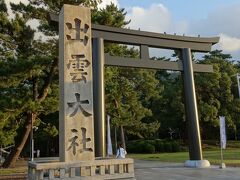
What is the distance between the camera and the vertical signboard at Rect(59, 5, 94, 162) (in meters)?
10.8

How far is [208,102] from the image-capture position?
160 ft

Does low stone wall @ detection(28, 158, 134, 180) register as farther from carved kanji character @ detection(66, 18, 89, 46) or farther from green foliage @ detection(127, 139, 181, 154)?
green foliage @ detection(127, 139, 181, 154)

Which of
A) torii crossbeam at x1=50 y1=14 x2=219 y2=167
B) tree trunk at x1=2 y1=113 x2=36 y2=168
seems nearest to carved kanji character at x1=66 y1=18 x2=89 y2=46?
torii crossbeam at x1=50 y1=14 x2=219 y2=167

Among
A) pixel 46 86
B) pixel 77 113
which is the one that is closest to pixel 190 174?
pixel 77 113

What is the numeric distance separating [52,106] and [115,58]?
632cm

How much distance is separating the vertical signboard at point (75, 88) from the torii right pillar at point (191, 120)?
9.02 m

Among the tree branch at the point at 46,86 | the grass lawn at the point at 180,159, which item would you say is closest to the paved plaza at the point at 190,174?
the grass lawn at the point at 180,159

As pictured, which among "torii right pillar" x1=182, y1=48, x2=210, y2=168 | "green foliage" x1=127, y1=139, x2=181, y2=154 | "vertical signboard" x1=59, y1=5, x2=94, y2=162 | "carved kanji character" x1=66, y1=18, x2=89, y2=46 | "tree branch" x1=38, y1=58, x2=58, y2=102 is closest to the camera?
"vertical signboard" x1=59, y1=5, x2=94, y2=162

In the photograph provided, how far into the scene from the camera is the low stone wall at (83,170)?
999 cm

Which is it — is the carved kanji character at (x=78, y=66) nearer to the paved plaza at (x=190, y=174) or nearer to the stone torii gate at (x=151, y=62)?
the stone torii gate at (x=151, y=62)

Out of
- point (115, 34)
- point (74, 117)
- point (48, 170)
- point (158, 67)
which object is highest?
point (115, 34)

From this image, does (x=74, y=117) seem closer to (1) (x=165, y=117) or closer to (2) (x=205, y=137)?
(1) (x=165, y=117)

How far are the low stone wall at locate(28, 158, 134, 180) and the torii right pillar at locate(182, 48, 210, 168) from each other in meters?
8.52

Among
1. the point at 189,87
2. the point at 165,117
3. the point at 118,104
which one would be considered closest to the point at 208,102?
the point at 165,117
